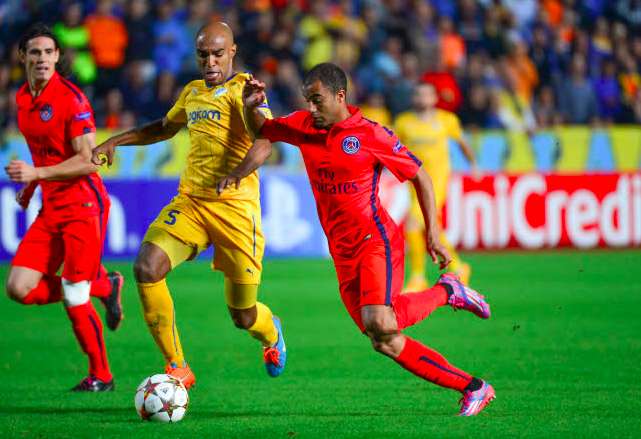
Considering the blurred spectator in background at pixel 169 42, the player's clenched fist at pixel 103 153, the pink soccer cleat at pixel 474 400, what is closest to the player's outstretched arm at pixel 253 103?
the player's clenched fist at pixel 103 153

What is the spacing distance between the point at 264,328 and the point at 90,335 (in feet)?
3.62

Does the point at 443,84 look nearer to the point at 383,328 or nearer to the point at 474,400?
the point at 474,400

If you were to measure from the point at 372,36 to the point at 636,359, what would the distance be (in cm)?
1121

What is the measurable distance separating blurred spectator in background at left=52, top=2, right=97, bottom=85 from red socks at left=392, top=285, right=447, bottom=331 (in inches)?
443

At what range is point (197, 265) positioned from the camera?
1630 cm

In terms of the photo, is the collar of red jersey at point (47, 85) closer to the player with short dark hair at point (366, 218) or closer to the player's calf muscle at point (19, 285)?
the player's calf muscle at point (19, 285)

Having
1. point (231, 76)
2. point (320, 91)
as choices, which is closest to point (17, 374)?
point (231, 76)

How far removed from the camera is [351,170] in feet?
22.1

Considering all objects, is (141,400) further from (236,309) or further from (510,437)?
(510,437)

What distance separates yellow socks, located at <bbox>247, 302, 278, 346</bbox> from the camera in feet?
26.2

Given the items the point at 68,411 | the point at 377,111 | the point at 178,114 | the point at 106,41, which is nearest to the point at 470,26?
the point at 377,111

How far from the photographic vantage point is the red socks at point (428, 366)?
6605mm

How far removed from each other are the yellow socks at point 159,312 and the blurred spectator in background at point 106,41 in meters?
10.5

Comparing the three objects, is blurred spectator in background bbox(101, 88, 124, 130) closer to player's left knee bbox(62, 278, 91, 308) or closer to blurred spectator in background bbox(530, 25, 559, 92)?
blurred spectator in background bbox(530, 25, 559, 92)
